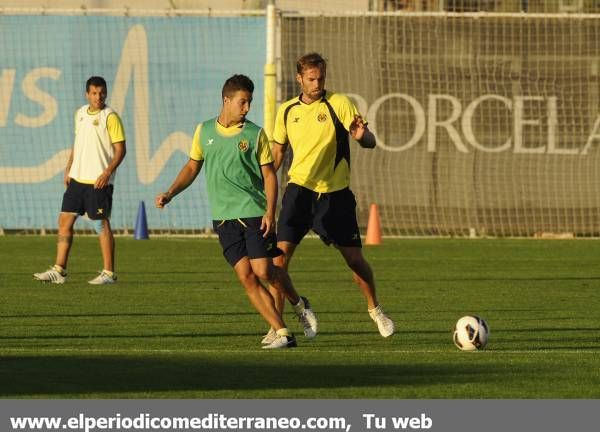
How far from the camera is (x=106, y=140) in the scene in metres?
18.5

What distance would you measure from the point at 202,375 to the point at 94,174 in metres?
8.09

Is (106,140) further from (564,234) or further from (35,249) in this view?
(564,234)

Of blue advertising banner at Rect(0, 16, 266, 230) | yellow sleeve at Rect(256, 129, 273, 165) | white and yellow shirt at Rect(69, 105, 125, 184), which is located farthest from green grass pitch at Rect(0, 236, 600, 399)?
blue advertising banner at Rect(0, 16, 266, 230)

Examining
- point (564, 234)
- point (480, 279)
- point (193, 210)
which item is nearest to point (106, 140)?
point (480, 279)

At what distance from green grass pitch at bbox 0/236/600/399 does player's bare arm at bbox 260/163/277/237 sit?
916 millimetres

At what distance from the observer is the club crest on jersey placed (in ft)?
40.3

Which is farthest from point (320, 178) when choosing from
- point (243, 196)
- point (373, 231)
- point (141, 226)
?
point (141, 226)

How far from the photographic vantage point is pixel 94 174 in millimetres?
18297

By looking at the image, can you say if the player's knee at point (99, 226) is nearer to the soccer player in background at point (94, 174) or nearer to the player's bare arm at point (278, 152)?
the soccer player in background at point (94, 174)

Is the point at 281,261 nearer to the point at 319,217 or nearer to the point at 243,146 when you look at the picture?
the point at 319,217

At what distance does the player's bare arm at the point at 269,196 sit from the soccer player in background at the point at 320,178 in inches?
32.7

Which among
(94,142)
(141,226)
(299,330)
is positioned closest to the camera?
(299,330)

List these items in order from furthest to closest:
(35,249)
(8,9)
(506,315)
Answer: (8,9), (35,249), (506,315)
